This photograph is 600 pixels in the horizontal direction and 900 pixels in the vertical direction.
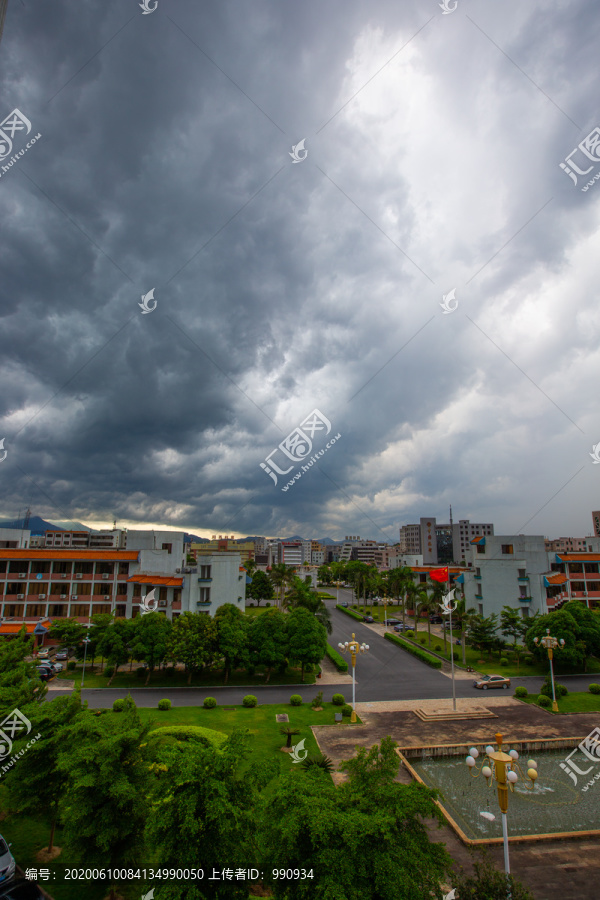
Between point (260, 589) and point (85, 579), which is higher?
point (85, 579)

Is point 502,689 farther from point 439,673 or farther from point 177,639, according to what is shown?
point 177,639

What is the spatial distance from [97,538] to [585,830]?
157 meters

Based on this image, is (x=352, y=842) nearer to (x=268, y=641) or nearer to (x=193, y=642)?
(x=268, y=641)

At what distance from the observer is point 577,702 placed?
108 feet

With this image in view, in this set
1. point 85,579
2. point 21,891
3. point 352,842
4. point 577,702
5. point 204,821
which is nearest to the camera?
point 352,842

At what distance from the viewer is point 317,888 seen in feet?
26.6

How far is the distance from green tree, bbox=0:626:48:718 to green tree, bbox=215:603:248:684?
47.3 ft

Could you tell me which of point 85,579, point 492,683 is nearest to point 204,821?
point 492,683

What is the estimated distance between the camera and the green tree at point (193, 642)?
3459 centimetres

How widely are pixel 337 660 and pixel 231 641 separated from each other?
12.9m

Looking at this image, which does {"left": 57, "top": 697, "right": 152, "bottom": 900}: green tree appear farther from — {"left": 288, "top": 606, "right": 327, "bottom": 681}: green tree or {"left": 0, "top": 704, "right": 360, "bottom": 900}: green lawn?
{"left": 288, "top": 606, "right": 327, "bottom": 681}: green tree

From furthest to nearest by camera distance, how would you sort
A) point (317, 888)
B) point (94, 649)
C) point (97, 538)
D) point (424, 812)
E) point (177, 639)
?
point (97, 538) → point (94, 649) → point (177, 639) → point (424, 812) → point (317, 888)

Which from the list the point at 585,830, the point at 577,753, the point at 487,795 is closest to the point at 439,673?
the point at 577,753

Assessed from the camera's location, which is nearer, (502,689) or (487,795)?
(487,795)
